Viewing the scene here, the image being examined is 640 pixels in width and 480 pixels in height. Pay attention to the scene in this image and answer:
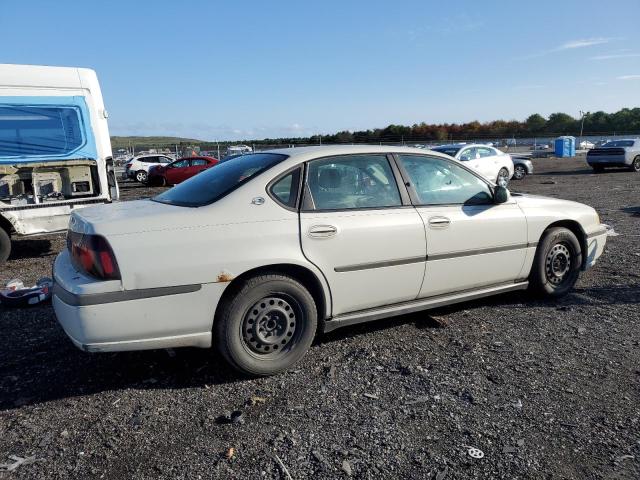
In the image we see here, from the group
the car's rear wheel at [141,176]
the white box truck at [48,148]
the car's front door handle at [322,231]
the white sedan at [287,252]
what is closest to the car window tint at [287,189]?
the white sedan at [287,252]

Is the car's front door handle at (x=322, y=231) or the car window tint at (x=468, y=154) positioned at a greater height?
the car window tint at (x=468, y=154)

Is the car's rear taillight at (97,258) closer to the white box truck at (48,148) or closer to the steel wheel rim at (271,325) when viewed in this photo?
the steel wheel rim at (271,325)

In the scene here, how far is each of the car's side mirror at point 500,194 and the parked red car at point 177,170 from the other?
1963 cm

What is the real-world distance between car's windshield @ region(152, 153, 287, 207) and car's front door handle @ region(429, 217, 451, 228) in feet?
4.20

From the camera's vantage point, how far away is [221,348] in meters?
3.34

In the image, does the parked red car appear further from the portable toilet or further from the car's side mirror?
the portable toilet

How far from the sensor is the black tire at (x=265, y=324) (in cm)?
331

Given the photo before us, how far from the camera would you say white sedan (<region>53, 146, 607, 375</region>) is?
3088mm

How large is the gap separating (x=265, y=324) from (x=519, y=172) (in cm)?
2042

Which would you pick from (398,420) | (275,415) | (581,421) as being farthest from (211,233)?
(581,421)

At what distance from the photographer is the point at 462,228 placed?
13.7 feet

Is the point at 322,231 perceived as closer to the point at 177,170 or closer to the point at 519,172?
the point at 519,172

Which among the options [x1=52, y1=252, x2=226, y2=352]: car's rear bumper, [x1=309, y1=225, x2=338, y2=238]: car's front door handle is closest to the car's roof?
[x1=309, y1=225, x2=338, y2=238]: car's front door handle

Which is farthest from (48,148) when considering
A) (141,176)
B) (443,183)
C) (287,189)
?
(141,176)
